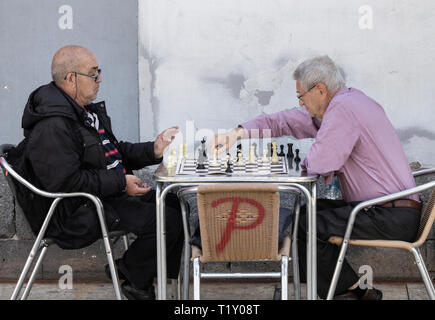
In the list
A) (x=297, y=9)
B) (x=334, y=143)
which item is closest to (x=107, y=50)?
(x=297, y=9)

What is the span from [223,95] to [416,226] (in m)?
2.02

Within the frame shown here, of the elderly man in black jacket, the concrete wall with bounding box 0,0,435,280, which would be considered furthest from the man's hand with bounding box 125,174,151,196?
the concrete wall with bounding box 0,0,435,280

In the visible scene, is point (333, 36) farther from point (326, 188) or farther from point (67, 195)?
point (67, 195)

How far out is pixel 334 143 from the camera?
3.67m

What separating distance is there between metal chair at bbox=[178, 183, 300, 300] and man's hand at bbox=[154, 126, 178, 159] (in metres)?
0.81

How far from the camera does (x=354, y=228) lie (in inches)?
146

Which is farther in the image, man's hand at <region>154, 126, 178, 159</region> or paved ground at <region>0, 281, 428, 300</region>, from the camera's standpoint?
paved ground at <region>0, 281, 428, 300</region>

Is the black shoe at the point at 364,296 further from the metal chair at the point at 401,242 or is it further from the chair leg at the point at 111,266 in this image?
the chair leg at the point at 111,266

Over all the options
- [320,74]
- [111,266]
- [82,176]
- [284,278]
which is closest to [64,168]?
[82,176]

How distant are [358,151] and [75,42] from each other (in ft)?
8.21

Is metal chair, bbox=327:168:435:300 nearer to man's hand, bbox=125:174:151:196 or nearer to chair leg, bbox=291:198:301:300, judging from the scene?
chair leg, bbox=291:198:301:300

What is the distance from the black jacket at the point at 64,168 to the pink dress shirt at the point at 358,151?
109 centimetres

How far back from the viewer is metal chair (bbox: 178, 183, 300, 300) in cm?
329

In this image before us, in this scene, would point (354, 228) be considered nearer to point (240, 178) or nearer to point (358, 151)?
point (358, 151)
